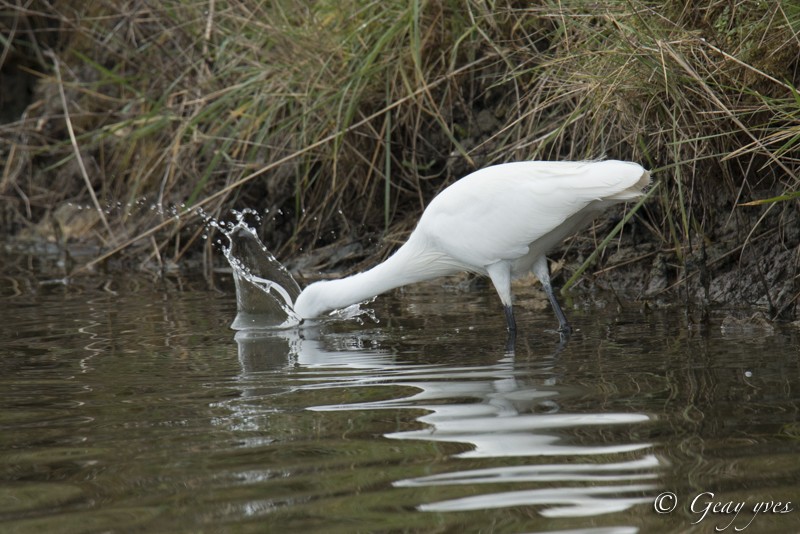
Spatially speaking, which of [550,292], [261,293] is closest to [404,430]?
[550,292]

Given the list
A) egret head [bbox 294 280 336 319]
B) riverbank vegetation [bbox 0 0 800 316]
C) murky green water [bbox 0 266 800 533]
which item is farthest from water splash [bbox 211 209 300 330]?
riverbank vegetation [bbox 0 0 800 316]

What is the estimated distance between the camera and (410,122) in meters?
7.27

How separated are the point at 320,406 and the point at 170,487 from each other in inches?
36.3

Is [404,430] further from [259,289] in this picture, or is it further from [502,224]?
[259,289]

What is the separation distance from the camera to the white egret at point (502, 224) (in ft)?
15.7

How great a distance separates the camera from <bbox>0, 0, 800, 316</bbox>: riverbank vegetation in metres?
5.02

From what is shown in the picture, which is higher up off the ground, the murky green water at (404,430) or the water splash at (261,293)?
the water splash at (261,293)

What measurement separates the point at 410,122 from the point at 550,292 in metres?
2.48

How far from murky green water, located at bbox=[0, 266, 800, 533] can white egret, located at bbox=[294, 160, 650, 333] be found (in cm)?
25

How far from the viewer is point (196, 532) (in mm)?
2355

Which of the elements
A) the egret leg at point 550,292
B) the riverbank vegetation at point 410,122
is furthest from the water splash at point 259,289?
the egret leg at point 550,292

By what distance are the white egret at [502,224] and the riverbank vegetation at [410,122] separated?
45cm

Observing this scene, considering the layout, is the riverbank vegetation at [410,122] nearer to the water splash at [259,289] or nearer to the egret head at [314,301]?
the water splash at [259,289]

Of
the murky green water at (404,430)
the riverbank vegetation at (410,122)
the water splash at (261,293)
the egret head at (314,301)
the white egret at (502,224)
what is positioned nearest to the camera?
the murky green water at (404,430)
